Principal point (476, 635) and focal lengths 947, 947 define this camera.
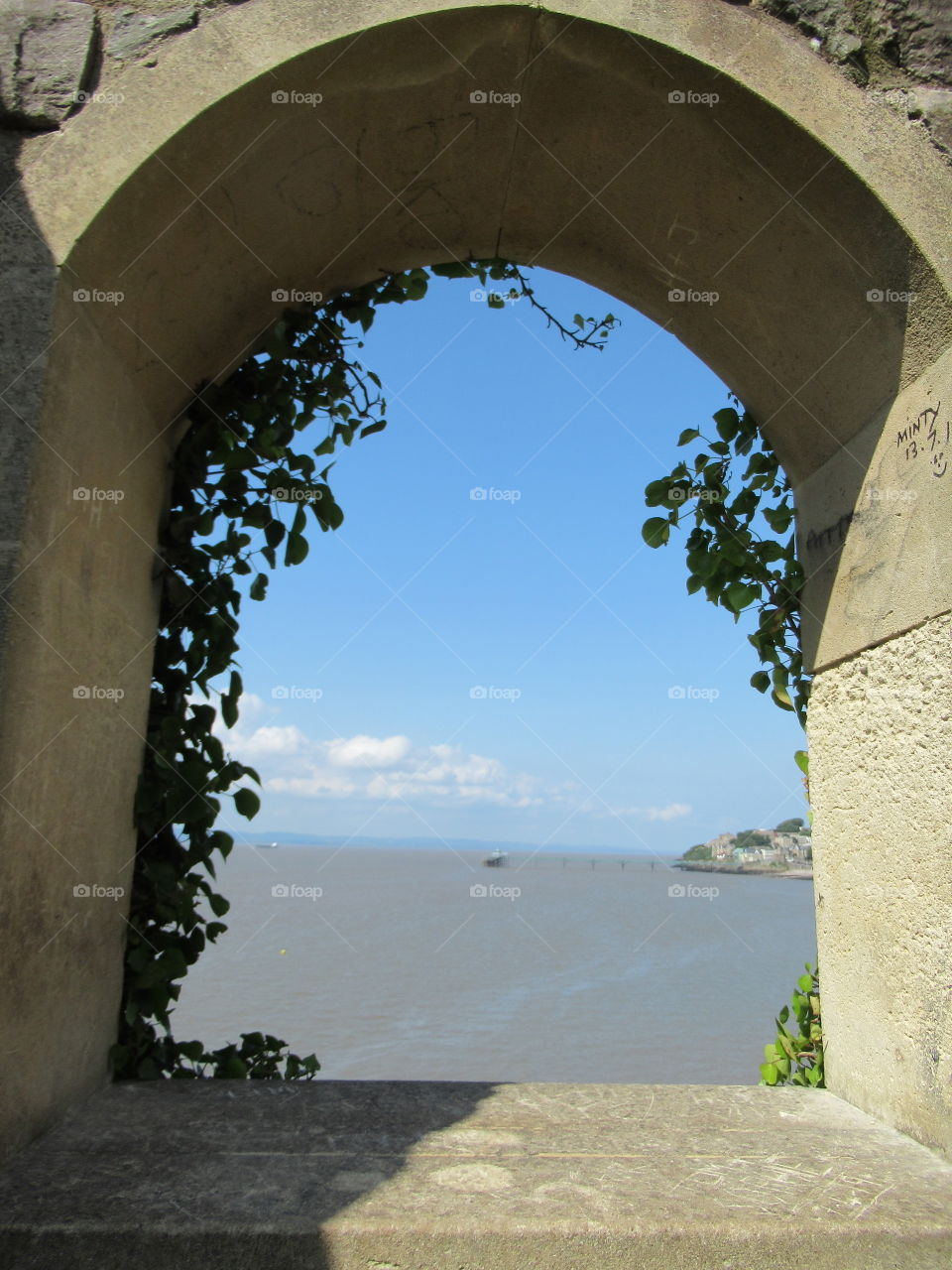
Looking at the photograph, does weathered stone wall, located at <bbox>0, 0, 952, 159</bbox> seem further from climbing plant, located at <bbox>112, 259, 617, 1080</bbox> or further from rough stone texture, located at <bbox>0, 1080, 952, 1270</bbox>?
rough stone texture, located at <bbox>0, 1080, 952, 1270</bbox>

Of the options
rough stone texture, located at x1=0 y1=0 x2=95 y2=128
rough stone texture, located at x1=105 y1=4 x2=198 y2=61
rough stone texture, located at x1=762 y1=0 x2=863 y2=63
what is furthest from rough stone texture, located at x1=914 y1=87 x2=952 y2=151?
rough stone texture, located at x1=0 y1=0 x2=95 y2=128

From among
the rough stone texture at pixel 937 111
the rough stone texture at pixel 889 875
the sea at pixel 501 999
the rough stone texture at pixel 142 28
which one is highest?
the rough stone texture at pixel 142 28

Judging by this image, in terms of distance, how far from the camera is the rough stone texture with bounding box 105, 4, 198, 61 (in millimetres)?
1983

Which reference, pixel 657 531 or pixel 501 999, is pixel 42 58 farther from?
pixel 501 999

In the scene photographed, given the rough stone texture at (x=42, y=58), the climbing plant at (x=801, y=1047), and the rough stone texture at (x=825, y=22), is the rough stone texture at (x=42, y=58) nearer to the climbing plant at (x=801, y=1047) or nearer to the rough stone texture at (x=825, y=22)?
the rough stone texture at (x=825, y=22)

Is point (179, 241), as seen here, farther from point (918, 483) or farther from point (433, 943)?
point (433, 943)

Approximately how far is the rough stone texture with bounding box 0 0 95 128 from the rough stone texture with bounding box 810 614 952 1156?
6.64ft

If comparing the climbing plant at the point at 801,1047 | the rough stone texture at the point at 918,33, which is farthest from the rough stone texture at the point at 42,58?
the climbing plant at the point at 801,1047

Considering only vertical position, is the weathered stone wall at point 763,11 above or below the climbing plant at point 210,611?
above

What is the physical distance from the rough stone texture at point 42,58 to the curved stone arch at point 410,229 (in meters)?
0.06

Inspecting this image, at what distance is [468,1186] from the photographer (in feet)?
5.40

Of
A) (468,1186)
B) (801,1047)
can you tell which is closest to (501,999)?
(801,1047)

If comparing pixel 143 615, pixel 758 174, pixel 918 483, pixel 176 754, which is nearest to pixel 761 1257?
pixel 918 483

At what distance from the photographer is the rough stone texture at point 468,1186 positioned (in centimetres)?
148
